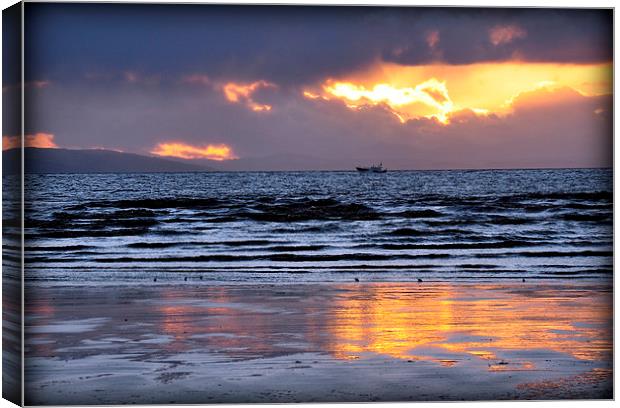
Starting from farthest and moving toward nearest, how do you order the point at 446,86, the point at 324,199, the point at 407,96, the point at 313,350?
1. the point at 324,199
2. the point at 407,96
3. the point at 446,86
4. the point at 313,350

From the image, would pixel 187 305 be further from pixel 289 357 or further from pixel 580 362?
pixel 580 362

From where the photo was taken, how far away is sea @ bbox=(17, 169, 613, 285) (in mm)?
7578

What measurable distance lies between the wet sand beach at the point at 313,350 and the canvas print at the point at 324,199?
1 centimetres

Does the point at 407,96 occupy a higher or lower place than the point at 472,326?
higher

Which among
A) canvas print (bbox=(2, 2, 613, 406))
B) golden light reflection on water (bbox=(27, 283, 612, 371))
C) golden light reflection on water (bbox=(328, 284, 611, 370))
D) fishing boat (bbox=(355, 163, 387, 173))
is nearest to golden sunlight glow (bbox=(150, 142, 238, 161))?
canvas print (bbox=(2, 2, 613, 406))

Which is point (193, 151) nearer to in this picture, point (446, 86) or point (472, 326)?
point (446, 86)

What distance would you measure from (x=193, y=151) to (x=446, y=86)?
5.97 feet

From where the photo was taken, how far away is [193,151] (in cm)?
848

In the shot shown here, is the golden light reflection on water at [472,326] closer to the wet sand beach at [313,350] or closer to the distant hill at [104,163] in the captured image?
the wet sand beach at [313,350]

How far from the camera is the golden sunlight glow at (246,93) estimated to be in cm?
816

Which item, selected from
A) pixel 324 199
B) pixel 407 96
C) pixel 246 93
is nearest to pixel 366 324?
pixel 407 96

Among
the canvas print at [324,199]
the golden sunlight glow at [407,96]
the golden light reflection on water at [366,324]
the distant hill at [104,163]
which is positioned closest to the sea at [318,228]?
the canvas print at [324,199]

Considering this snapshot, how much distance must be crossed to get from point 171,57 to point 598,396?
129 inches

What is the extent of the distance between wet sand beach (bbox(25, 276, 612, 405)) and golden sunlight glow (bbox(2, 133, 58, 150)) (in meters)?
0.82
